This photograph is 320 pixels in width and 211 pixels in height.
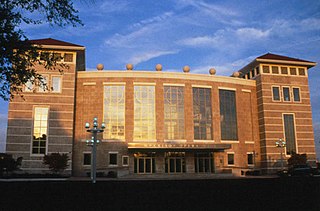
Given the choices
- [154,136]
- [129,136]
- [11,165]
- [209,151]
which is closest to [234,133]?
[209,151]

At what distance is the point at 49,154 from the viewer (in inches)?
1693

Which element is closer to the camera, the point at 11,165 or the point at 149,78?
the point at 11,165

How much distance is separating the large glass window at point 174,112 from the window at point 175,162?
261 centimetres

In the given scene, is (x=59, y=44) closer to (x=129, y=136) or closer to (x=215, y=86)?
(x=129, y=136)

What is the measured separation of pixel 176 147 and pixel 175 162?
401 centimetres

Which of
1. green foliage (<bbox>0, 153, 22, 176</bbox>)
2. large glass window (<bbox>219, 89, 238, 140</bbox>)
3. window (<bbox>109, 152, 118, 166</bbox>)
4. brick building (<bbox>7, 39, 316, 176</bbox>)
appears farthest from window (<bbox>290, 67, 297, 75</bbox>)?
green foliage (<bbox>0, 153, 22, 176</bbox>)

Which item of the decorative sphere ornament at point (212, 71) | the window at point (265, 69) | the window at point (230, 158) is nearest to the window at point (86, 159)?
the window at point (230, 158)

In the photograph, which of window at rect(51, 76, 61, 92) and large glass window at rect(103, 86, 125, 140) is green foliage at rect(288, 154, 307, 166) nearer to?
large glass window at rect(103, 86, 125, 140)

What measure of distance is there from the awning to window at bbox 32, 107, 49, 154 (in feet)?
38.3

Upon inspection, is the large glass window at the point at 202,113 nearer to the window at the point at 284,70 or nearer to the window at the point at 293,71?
the window at the point at 284,70

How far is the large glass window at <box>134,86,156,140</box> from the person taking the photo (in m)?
46.6

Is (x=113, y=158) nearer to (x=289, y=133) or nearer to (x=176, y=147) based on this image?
(x=176, y=147)

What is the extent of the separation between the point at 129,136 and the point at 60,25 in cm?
3622

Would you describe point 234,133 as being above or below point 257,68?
below
